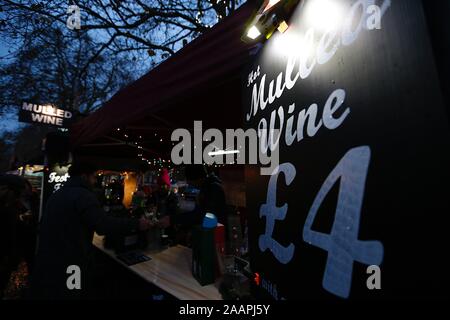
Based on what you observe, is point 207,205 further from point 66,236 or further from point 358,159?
point 358,159

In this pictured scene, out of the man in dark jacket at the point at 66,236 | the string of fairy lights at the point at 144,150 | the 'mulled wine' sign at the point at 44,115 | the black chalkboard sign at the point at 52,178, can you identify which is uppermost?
the 'mulled wine' sign at the point at 44,115

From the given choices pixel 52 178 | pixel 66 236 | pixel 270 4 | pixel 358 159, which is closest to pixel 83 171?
pixel 66 236

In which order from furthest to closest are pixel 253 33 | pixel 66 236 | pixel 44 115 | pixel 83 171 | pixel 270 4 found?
1. pixel 44 115
2. pixel 83 171
3. pixel 66 236
4. pixel 253 33
5. pixel 270 4

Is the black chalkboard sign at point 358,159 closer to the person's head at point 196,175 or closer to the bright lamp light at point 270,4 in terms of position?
the bright lamp light at point 270,4

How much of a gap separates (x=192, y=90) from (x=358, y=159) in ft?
4.25

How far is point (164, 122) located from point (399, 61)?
268 centimetres

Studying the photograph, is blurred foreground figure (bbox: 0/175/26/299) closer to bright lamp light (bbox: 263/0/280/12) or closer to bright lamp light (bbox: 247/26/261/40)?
bright lamp light (bbox: 247/26/261/40)

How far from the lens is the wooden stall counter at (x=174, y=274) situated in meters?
1.56

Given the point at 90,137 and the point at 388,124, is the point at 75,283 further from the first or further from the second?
the point at 388,124

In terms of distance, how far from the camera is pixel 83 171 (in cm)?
216

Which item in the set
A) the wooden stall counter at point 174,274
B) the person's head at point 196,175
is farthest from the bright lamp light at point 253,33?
the person's head at point 196,175

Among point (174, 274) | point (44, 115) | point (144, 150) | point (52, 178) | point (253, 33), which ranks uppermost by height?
point (44, 115)

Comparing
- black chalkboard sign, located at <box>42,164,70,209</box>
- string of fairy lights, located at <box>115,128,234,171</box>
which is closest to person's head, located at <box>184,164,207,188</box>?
string of fairy lights, located at <box>115,128,234,171</box>

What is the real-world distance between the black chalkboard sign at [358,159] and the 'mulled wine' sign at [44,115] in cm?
521
